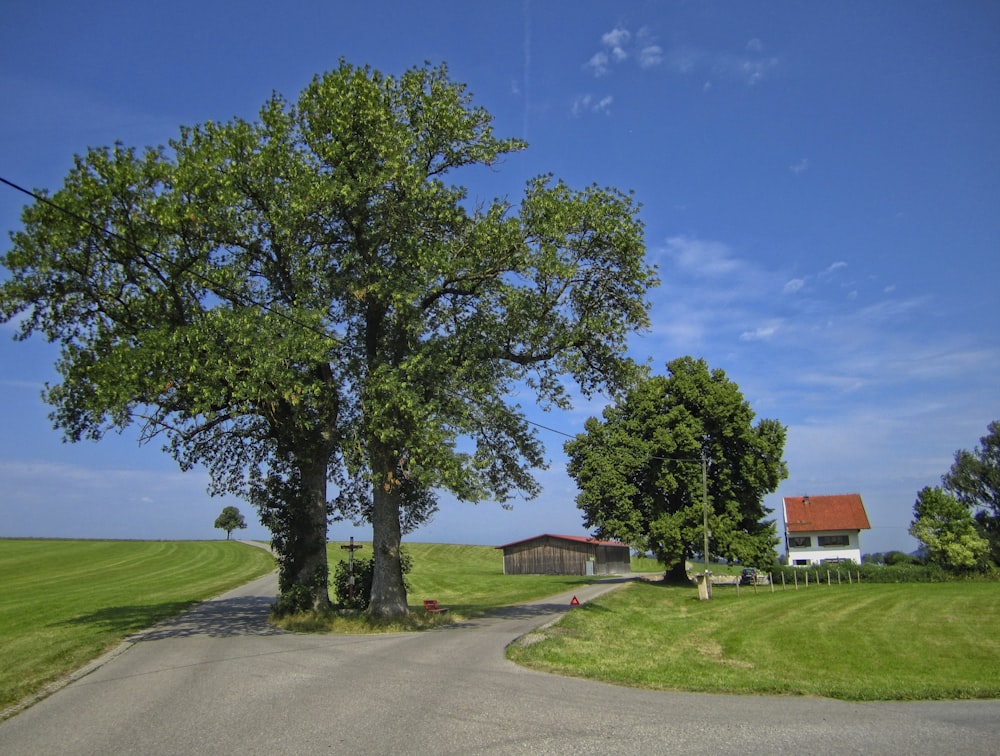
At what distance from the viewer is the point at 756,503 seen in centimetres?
4888

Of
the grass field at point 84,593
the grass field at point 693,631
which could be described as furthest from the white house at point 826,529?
the grass field at point 84,593

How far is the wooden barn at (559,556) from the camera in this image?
66375 mm

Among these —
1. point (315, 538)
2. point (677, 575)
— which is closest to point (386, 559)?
point (315, 538)

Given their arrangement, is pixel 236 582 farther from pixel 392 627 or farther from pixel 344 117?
pixel 344 117

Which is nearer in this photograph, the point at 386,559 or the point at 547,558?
the point at 386,559

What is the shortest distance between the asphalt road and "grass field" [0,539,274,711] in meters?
1.74

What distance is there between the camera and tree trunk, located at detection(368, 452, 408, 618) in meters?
20.9

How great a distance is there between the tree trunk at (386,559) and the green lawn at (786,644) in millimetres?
5143

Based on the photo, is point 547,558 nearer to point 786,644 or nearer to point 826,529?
point 826,529

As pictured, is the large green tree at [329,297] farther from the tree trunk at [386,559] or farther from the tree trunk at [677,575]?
the tree trunk at [677,575]

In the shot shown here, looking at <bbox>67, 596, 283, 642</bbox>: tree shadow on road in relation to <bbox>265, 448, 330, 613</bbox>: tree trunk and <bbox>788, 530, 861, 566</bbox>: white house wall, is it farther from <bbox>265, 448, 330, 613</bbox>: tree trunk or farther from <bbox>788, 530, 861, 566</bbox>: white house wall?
<bbox>788, 530, 861, 566</bbox>: white house wall

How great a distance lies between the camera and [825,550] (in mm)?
77000

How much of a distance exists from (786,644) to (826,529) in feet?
196

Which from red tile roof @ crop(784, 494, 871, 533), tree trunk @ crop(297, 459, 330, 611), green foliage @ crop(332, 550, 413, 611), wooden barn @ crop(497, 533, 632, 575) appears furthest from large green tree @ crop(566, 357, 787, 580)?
red tile roof @ crop(784, 494, 871, 533)
